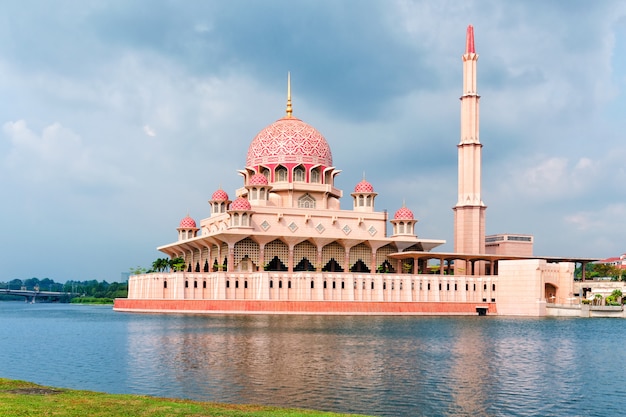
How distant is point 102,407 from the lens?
651 inches

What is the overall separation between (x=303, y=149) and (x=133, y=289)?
2691 cm

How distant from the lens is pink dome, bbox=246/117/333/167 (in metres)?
82.5

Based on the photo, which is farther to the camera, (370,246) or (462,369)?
(370,246)

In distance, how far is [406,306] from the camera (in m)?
68.9

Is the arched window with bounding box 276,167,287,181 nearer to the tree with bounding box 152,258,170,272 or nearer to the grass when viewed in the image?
the tree with bounding box 152,258,170,272

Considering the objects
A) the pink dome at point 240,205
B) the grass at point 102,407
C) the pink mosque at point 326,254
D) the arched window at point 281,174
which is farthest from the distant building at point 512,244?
the grass at point 102,407

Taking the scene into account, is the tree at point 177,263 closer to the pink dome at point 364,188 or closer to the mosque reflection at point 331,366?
the pink dome at point 364,188

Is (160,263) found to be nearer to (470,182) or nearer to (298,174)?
(298,174)

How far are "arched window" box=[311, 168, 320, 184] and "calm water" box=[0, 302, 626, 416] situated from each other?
1432 inches

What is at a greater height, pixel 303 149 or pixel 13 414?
pixel 303 149

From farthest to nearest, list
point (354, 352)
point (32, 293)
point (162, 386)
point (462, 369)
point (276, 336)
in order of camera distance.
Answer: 1. point (32, 293)
2. point (276, 336)
3. point (354, 352)
4. point (462, 369)
5. point (162, 386)

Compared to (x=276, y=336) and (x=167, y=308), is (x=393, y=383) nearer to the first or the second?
(x=276, y=336)

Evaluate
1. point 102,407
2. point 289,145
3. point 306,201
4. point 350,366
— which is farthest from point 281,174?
point 102,407

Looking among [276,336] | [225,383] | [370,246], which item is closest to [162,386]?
[225,383]
